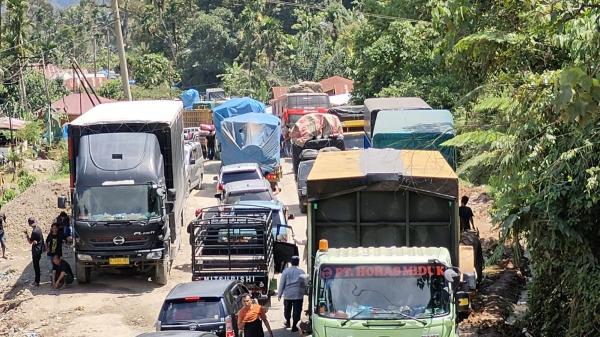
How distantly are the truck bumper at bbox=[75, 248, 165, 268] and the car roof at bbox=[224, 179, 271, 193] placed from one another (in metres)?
5.86

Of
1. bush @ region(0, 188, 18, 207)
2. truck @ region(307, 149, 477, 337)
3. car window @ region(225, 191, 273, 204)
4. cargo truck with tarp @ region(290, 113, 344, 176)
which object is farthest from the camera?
bush @ region(0, 188, 18, 207)

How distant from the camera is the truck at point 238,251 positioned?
61.8ft

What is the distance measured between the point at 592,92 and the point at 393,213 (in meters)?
7.86

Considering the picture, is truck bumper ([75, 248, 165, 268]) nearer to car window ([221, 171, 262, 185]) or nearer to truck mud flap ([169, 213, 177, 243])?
truck mud flap ([169, 213, 177, 243])

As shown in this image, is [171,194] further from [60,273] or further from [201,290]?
[201,290]

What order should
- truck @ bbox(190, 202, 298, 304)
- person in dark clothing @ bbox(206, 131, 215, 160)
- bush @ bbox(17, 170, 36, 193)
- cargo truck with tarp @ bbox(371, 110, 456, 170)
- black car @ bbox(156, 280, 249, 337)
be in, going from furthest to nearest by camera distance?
person in dark clothing @ bbox(206, 131, 215, 160) → bush @ bbox(17, 170, 36, 193) → cargo truck with tarp @ bbox(371, 110, 456, 170) → truck @ bbox(190, 202, 298, 304) → black car @ bbox(156, 280, 249, 337)

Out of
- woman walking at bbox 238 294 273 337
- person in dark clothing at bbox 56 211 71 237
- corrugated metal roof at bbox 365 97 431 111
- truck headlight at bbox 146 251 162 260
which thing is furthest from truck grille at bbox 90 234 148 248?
corrugated metal roof at bbox 365 97 431 111

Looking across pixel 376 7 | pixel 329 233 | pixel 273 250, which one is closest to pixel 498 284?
pixel 273 250

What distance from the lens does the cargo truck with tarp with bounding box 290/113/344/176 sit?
118 ft

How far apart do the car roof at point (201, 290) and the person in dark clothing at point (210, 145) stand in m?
30.9

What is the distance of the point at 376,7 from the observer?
48469 mm

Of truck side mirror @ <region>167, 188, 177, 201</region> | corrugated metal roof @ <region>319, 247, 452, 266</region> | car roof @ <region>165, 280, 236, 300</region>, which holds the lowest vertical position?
car roof @ <region>165, 280, 236, 300</region>

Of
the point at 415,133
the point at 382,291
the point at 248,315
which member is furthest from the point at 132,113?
the point at 382,291

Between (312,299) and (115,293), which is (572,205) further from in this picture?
(115,293)
